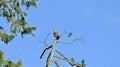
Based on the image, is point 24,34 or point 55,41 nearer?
point 55,41

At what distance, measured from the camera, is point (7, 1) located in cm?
2530

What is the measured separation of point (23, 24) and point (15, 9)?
0.93 meters

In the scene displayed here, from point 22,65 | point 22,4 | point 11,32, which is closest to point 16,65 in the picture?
point 22,65

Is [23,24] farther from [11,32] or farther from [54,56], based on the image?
[54,56]

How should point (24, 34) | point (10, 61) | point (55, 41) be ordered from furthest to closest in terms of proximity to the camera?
point (24, 34) < point (10, 61) < point (55, 41)

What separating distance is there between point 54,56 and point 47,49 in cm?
47

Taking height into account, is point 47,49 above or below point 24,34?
below

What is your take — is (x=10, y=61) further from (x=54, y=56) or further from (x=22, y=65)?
(x=54, y=56)

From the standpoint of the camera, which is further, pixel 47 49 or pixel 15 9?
pixel 15 9

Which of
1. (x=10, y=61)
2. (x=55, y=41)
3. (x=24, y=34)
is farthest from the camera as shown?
(x=24, y=34)

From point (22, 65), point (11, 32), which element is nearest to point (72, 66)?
point (22, 65)

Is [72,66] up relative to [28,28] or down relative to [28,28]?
down

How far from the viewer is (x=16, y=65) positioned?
24000 mm

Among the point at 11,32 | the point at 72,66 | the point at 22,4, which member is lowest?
the point at 72,66
